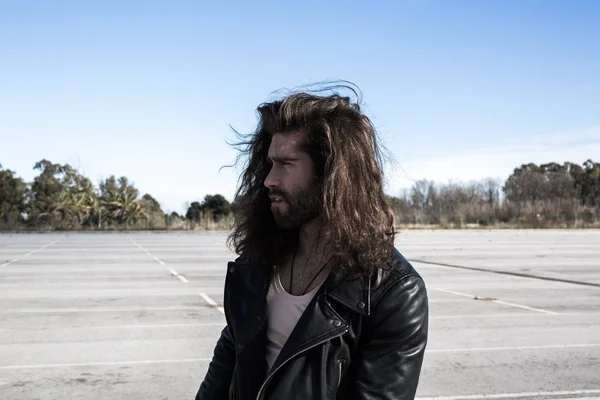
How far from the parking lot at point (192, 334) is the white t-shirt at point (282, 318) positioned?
13.1ft

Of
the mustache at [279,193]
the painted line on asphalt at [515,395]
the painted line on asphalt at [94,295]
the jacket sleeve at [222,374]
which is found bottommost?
the painted line on asphalt at [515,395]

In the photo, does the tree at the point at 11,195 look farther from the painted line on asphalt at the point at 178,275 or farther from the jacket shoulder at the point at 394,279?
the jacket shoulder at the point at 394,279

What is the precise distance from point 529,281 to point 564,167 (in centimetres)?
10082

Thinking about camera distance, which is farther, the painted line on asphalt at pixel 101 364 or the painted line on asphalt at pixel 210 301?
the painted line on asphalt at pixel 210 301

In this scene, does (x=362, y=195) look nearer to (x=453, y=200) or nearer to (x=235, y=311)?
(x=235, y=311)

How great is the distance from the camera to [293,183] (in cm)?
255

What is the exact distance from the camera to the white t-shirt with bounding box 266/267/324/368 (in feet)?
8.11

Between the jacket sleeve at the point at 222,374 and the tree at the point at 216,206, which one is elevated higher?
the tree at the point at 216,206

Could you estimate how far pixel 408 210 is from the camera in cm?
8512

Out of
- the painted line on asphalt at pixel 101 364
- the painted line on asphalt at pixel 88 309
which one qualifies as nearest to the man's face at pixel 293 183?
the painted line on asphalt at pixel 101 364

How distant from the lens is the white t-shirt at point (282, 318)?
97.3 inches

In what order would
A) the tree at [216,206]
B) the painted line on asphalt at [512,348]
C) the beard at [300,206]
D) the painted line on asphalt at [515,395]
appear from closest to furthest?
the beard at [300,206] < the painted line on asphalt at [515,395] < the painted line on asphalt at [512,348] < the tree at [216,206]

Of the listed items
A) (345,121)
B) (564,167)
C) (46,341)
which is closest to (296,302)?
(345,121)

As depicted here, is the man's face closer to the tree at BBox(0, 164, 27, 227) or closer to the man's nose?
the man's nose
